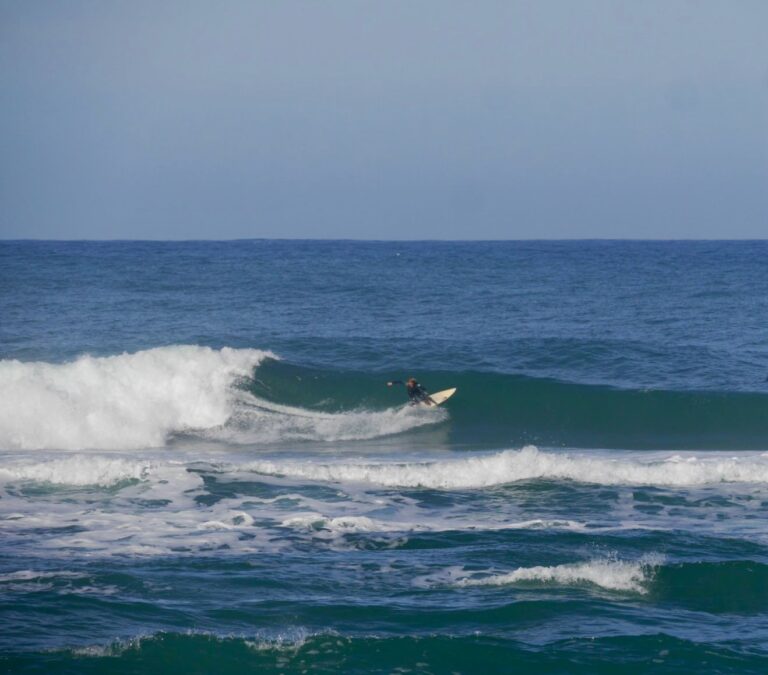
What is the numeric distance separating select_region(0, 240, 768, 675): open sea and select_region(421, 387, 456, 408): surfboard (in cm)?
22

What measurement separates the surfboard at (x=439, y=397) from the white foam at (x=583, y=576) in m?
14.7

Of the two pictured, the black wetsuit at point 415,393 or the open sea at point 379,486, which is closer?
the open sea at point 379,486

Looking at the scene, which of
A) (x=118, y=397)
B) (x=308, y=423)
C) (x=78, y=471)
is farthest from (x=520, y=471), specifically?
(x=118, y=397)

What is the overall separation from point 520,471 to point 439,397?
29.2ft

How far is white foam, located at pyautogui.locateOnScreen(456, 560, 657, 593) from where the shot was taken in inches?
611

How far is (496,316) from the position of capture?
144 ft

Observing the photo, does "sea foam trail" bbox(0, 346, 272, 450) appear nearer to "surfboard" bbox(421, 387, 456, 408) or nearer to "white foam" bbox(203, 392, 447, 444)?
"white foam" bbox(203, 392, 447, 444)

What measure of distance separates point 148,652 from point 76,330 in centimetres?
2772

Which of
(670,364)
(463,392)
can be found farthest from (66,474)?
(670,364)

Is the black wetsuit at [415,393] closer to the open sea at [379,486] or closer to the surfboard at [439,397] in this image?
the surfboard at [439,397]

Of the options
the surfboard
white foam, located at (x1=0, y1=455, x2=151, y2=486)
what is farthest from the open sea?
the surfboard

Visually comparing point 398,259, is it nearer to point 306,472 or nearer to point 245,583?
point 306,472

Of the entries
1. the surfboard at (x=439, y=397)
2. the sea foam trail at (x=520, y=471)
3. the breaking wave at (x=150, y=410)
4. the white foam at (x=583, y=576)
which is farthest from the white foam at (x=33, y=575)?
the surfboard at (x=439, y=397)

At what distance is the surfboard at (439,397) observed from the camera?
3080 centimetres
